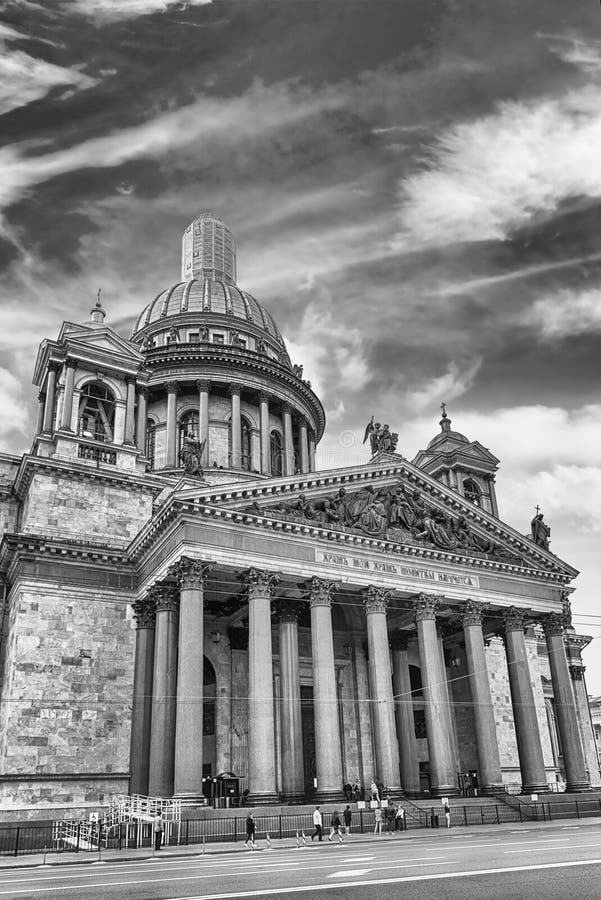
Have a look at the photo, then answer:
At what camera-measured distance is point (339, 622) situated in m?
40.9

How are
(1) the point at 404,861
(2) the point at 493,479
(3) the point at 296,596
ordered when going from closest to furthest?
1. (1) the point at 404,861
2. (3) the point at 296,596
3. (2) the point at 493,479

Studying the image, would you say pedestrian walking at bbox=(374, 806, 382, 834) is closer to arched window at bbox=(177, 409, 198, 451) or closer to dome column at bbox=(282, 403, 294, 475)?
dome column at bbox=(282, 403, 294, 475)

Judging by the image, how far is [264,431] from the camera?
170ft

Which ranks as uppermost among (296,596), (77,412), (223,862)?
(77,412)

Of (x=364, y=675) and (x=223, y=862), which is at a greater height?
(x=364, y=675)

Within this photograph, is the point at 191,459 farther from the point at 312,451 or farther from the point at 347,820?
the point at 312,451

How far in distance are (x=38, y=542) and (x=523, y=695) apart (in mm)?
22687

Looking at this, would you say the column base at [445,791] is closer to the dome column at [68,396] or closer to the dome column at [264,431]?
the dome column at [68,396]

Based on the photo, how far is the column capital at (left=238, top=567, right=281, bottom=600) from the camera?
1170 inches

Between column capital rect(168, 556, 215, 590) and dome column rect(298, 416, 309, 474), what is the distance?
87.5 feet

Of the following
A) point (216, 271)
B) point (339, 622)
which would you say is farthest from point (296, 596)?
point (216, 271)

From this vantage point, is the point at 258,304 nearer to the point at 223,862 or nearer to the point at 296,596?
the point at 296,596

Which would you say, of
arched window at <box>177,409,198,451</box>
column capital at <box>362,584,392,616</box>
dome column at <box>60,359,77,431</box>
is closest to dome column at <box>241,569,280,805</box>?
column capital at <box>362,584,392,616</box>

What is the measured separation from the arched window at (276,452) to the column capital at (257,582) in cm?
2291
